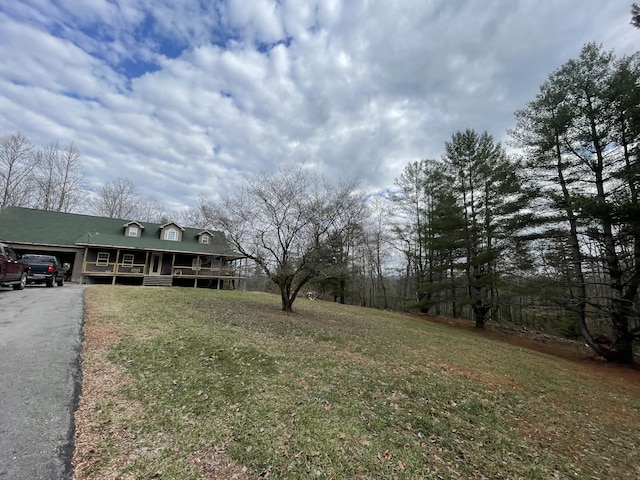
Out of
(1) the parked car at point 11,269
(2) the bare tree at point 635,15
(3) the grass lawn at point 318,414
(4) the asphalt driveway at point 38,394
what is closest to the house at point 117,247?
(1) the parked car at point 11,269

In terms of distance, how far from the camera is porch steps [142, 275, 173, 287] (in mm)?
21875

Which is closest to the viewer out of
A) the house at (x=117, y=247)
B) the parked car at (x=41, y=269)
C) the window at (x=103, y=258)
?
the parked car at (x=41, y=269)

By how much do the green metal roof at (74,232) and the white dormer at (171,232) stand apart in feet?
1.24

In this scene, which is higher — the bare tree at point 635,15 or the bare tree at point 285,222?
the bare tree at point 635,15

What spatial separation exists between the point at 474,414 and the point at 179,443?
4.33 meters

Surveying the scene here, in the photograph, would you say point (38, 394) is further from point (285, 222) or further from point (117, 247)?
point (117, 247)

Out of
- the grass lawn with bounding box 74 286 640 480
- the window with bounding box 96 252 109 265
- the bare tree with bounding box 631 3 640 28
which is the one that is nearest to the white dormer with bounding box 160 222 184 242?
the window with bounding box 96 252 109 265

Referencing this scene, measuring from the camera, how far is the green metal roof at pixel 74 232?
67.3ft

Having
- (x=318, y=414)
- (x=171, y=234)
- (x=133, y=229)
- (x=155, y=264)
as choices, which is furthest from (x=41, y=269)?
(x=318, y=414)

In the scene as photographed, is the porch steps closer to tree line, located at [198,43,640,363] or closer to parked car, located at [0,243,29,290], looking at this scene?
parked car, located at [0,243,29,290]

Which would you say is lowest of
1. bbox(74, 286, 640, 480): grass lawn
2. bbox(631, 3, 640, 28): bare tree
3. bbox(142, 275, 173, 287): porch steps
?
bbox(74, 286, 640, 480): grass lawn

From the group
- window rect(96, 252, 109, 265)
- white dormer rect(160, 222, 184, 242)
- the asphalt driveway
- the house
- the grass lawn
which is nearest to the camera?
the asphalt driveway

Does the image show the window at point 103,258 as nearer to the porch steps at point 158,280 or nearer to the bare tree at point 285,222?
the porch steps at point 158,280

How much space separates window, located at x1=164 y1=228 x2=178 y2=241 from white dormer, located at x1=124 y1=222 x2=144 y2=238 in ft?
6.27
